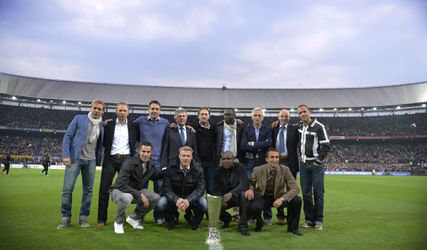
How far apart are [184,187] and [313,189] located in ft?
9.17

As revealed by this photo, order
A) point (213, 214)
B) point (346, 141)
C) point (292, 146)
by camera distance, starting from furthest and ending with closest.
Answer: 1. point (346, 141)
2. point (292, 146)
3. point (213, 214)

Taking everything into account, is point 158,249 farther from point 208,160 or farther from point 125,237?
point 208,160

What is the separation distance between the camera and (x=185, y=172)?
21.8 ft

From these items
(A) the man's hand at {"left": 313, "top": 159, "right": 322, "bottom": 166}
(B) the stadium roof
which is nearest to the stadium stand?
(B) the stadium roof

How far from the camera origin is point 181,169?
6.65 metres

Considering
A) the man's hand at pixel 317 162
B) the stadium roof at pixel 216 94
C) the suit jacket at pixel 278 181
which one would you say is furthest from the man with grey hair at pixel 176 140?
the stadium roof at pixel 216 94

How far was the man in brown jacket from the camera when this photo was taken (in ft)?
20.7

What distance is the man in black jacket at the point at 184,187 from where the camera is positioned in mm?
6479

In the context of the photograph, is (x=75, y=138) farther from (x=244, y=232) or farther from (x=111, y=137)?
(x=244, y=232)

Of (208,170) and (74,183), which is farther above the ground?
(208,170)

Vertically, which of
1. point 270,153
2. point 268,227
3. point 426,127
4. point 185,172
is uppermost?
point 426,127

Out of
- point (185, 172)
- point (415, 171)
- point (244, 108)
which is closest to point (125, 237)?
point (185, 172)

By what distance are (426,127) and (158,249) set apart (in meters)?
64.7

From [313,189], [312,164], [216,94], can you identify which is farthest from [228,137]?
[216,94]
